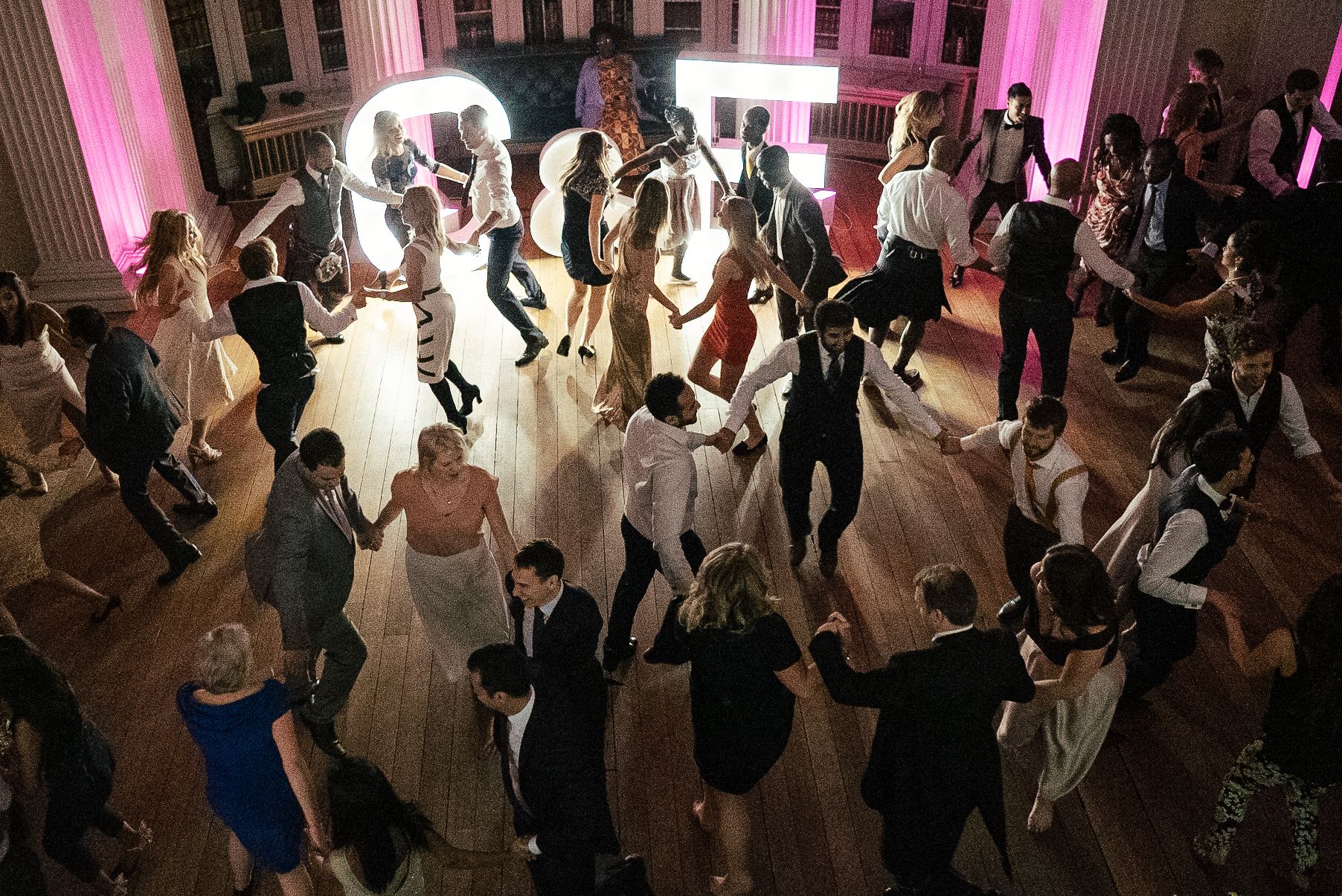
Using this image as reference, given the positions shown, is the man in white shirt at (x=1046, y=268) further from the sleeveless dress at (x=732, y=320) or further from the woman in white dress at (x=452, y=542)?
the woman in white dress at (x=452, y=542)

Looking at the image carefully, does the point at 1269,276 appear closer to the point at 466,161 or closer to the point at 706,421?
the point at 706,421

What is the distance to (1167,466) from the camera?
404cm

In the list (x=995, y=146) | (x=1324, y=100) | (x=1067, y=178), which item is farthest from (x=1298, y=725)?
(x=1324, y=100)

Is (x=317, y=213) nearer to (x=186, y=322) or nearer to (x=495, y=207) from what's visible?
(x=495, y=207)

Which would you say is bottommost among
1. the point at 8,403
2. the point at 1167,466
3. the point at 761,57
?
the point at 8,403

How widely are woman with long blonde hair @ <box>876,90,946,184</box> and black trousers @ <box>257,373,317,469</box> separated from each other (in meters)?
3.31

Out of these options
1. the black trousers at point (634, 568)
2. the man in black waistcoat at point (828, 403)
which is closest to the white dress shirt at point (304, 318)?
the black trousers at point (634, 568)

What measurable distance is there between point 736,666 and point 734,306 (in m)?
2.70

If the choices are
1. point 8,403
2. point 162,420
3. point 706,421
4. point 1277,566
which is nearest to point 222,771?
point 162,420

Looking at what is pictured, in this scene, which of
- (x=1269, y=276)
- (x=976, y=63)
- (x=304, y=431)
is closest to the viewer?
(x=1269, y=276)

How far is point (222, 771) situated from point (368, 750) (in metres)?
1.12

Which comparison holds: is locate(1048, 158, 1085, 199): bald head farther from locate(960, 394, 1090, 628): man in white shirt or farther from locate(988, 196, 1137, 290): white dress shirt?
locate(960, 394, 1090, 628): man in white shirt

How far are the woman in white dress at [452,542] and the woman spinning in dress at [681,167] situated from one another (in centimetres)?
330

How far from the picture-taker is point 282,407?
5160 millimetres
